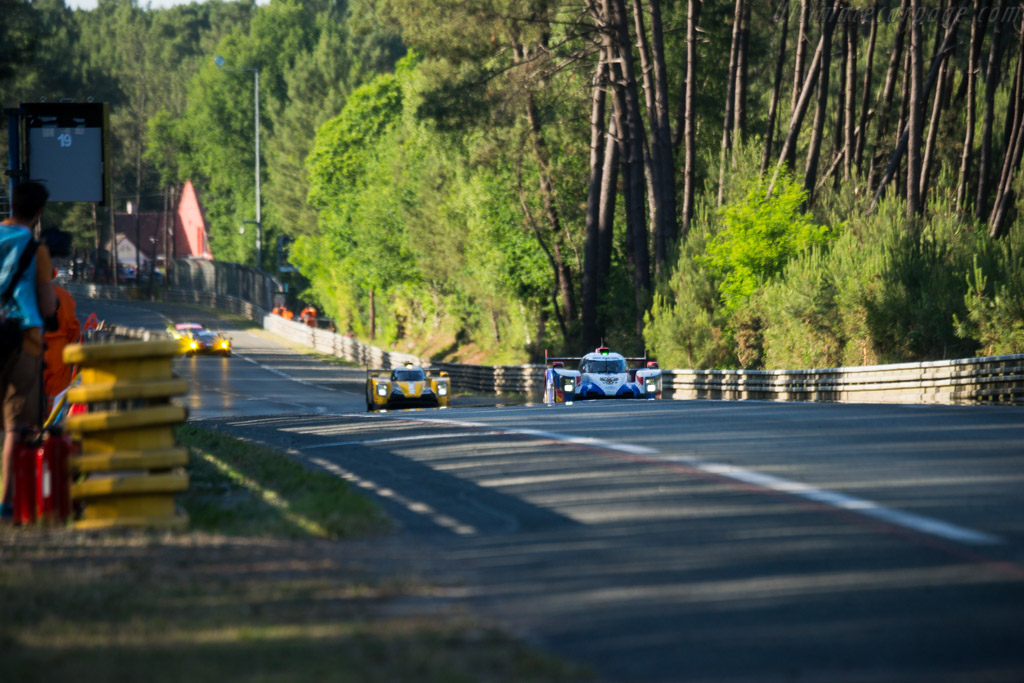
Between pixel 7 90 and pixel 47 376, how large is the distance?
164 feet

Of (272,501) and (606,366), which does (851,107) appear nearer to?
(606,366)

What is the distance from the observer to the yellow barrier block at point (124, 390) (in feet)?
27.0

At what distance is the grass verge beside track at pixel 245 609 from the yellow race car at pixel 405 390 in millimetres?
23638

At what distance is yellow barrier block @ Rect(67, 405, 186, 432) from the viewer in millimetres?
8172

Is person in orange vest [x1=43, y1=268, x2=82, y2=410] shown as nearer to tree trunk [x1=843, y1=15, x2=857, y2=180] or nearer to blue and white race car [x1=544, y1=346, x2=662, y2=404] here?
blue and white race car [x1=544, y1=346, x2=662, y2=404]

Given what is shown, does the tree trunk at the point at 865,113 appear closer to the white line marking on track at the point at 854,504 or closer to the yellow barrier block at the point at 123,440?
the white line marking on track at the point at 854,504

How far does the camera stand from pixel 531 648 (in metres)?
5.27

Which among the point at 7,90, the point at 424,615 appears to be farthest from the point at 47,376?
the point at 7,90

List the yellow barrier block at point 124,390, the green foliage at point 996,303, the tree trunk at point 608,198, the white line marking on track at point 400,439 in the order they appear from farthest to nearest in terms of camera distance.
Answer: the tree trunk at point 608,198 < the green foliage at point 996,303 < the white line marking on track at point 400,439 < the yellow barrier block at point 124,390

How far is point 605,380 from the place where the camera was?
28.3 metres

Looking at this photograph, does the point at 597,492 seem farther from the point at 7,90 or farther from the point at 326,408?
the point at 7,90

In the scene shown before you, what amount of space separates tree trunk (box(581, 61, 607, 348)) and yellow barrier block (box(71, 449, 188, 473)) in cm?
3653

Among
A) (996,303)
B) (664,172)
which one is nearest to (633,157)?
(664,172)

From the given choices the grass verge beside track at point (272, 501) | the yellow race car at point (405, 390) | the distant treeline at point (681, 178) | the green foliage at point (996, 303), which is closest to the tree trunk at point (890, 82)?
the distant treeline at point (681, 178)
